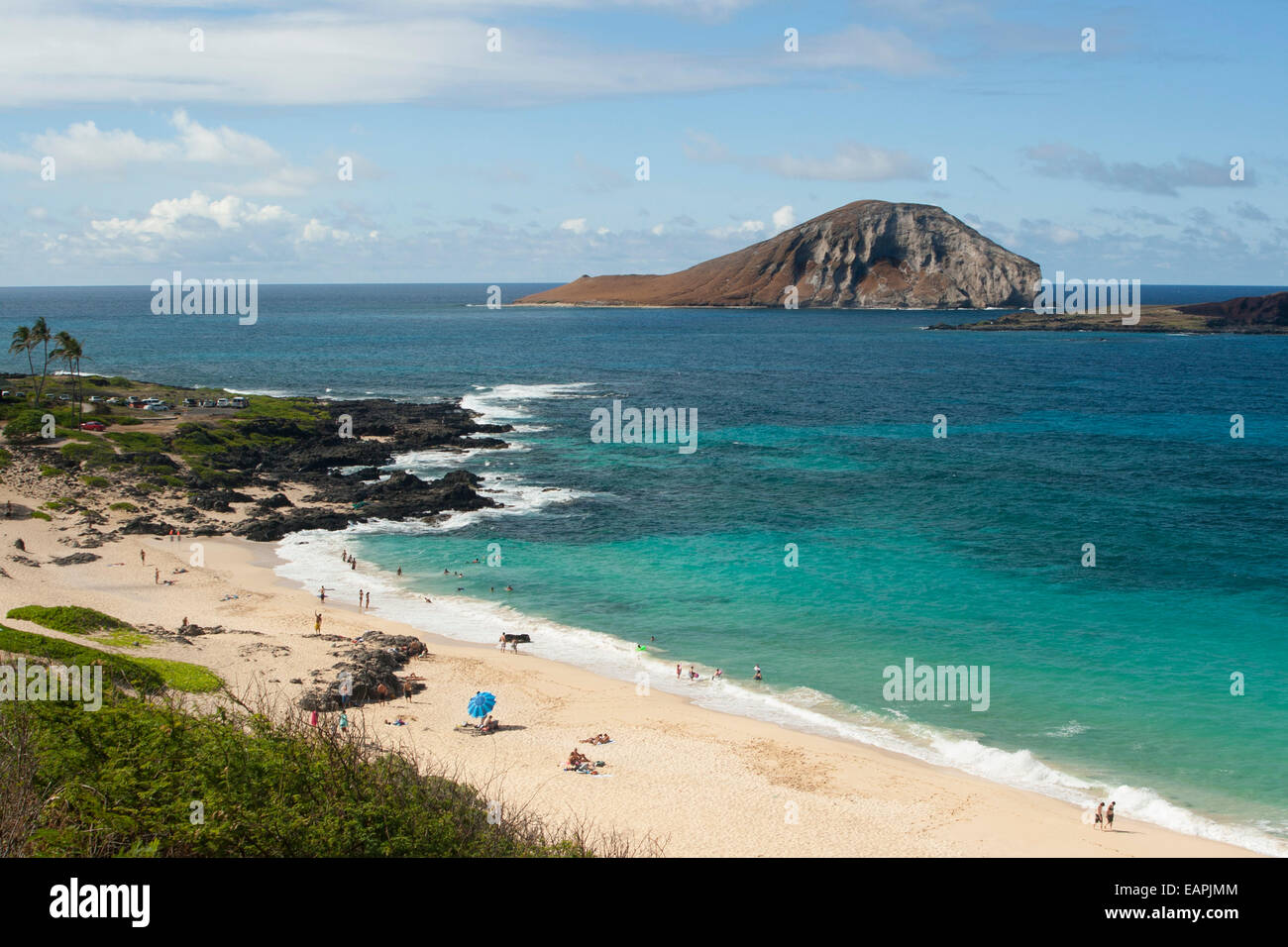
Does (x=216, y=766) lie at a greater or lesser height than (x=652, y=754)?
greater

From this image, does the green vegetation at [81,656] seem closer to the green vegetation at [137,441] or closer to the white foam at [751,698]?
the white foam at [751,698]

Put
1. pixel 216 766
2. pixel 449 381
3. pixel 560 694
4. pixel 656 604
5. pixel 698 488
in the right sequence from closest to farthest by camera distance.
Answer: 1. pixel 216 766
2. pixel 560 694
3. pixel 656 604
4. pixel 698 488
5. pixel 449 381

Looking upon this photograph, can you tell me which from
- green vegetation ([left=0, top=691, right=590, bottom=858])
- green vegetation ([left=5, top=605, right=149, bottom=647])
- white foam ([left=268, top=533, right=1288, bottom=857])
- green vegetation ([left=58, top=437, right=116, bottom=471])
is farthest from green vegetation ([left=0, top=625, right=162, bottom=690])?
green vegetation ([left=58, top=437, right=116, bottom=471])

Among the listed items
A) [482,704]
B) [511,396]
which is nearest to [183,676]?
[482,704]

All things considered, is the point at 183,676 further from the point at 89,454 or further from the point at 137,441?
the point at 137,441

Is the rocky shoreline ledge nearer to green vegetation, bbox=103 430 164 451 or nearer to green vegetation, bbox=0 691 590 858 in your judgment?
green vegetation, bbox=103 430 164 451
